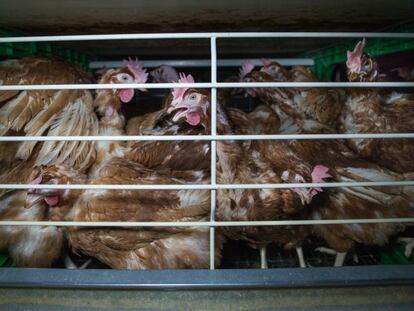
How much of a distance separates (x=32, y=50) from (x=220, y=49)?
128 centimetres

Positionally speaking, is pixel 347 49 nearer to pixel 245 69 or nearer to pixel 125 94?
pixel 245 69

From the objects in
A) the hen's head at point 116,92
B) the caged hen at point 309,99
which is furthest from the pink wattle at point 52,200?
the caged hen at point 309,99

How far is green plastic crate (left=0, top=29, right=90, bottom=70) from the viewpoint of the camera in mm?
1778

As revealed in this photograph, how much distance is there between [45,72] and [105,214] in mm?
832

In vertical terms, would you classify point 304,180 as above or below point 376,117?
below

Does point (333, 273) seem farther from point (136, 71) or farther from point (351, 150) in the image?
point (136, 71)

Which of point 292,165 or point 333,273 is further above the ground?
point 292,165

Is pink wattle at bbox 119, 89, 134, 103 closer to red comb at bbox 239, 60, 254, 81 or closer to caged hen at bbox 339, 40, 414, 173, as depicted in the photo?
red comb at bbox 239, 60, 254, 81

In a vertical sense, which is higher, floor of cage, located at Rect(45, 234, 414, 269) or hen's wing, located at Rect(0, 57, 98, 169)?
hen's wing, located at Rect(0, 57, 98, 169)

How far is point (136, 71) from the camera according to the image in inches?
73.7

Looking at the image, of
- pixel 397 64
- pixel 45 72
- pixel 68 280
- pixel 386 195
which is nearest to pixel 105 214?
pixel 68 280

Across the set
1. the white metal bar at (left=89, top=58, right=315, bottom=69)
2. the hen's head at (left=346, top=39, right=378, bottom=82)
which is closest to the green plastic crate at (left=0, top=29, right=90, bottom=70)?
the white metal bar at (left=89, top=58, right=315, bottom=69)

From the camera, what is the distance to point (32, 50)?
6.63 feet

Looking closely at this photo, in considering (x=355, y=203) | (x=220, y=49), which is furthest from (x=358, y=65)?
(x=220, y=49)
